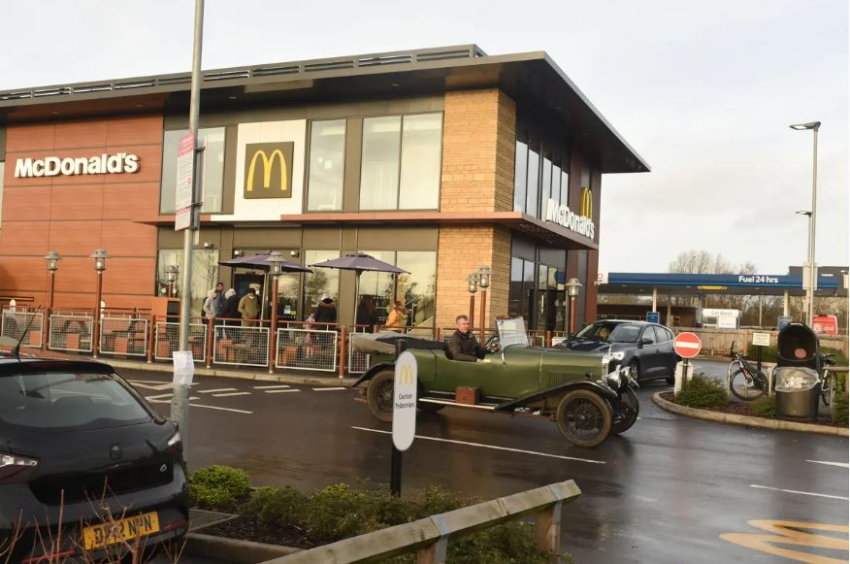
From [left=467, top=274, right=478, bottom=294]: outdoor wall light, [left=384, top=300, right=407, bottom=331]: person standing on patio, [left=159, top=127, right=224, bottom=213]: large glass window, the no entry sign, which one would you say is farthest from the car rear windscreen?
[left=159, top=127, right=224, bottom=213]: large glass window

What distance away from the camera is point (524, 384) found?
11.3 m

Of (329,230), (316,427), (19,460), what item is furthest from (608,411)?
(329,230)

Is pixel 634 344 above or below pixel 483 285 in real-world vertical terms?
below

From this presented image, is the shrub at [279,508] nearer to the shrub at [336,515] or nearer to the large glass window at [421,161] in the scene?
the shrub at [336,515]

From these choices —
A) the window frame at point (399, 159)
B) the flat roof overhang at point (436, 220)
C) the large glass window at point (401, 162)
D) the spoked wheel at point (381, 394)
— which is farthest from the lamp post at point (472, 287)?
the spoked wheel at point (381, 394)

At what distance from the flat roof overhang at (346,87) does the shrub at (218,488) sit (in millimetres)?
15258

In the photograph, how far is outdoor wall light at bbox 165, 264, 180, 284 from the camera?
85.4ft

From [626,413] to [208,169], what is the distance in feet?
61.2

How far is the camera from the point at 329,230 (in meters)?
24.2

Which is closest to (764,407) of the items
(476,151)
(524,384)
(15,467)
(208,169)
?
(524,384)

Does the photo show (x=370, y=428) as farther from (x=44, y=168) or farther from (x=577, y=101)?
(x=44, y=168)

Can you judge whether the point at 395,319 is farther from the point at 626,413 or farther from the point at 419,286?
the point at 626,413

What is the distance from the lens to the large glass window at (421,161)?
74.7 ft

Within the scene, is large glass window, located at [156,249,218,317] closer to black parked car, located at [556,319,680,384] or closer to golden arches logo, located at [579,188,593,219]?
black parked car, located at [556,319,680,384]
